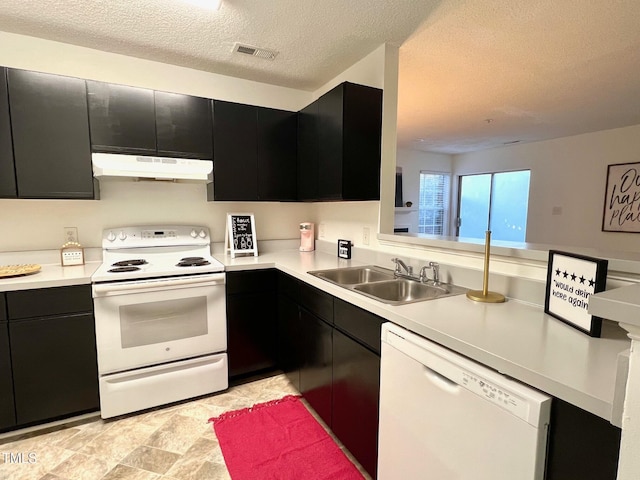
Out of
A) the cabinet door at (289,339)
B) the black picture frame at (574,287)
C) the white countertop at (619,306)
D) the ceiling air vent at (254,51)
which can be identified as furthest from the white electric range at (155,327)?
the white countertop at (619,306)

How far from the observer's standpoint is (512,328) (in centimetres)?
109

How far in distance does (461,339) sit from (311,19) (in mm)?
1851

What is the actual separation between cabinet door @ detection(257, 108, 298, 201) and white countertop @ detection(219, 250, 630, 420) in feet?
4.35

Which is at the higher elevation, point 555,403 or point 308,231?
point 308,231

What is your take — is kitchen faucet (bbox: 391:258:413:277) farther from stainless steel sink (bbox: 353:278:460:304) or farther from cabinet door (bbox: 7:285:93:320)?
cabinet door (bbox: 7:285:93:320)

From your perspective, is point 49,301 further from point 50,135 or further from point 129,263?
point 50,135

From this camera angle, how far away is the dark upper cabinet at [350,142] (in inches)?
78.8

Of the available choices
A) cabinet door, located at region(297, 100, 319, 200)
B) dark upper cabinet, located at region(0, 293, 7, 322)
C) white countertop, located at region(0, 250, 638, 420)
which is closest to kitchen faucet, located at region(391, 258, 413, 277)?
white countertop, located at region(0, 250, 638, 420)

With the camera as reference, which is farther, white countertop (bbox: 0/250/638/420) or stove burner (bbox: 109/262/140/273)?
stove burner (bbox: 109/262/140/273)

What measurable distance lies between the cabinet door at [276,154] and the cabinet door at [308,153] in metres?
0.07

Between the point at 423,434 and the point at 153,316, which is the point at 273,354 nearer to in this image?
the point at 153,316

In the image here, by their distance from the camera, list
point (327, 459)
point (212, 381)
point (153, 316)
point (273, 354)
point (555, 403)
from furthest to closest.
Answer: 1. point (273, 354)
2. point (212, 381)
3. point (153, 316)
4. point (327, 459)
5. point (555, 403)

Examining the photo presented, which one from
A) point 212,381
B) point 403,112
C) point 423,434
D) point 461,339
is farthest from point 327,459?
point 403,112

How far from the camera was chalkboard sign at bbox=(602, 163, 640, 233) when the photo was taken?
13.9 feet
